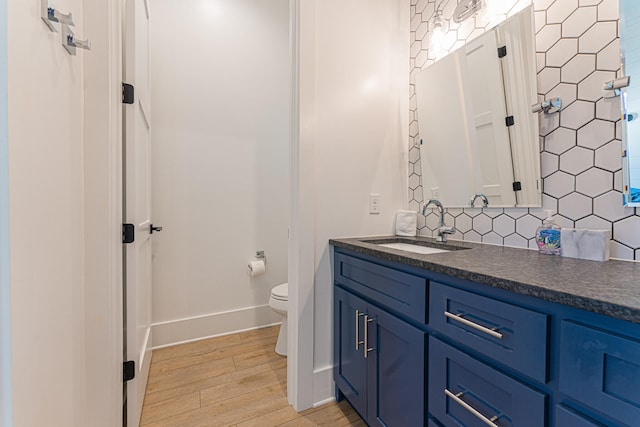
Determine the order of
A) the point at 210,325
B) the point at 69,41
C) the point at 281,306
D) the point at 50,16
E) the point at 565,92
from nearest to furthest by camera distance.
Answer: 1. the point at 50,16
2. the point at 69,41
3. the point at 565,92
4. the point at 281,306
5. the point at 210,325

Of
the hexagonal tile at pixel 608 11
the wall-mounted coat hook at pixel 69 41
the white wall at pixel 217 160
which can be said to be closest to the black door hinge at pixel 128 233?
the wall-mounted coat hook at pixel 69 41

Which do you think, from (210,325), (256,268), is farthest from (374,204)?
(210,325)

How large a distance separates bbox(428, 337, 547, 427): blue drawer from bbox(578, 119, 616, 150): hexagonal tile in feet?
2.82

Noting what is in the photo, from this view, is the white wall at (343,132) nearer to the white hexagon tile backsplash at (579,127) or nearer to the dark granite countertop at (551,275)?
the dark granite countertop at (551,275)

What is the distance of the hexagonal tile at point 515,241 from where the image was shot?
117 cm

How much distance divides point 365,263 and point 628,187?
91cm

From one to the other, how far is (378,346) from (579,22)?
4.69 feet

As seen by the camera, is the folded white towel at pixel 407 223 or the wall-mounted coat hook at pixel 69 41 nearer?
the wall-mounted coat hook at pixel 69 41

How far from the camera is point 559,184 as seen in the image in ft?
3.46

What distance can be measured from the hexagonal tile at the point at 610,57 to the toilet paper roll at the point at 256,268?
219 cm

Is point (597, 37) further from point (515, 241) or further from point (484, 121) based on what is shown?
point (515, 241)

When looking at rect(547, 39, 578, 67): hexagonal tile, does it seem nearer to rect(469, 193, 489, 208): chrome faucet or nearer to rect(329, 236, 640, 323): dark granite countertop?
rect(469, 193, 489, 208): chrome faucet

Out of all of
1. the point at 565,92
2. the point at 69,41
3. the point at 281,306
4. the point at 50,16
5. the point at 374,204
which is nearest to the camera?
the point at 50,16

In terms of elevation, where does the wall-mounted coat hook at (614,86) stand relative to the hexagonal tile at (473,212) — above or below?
above
